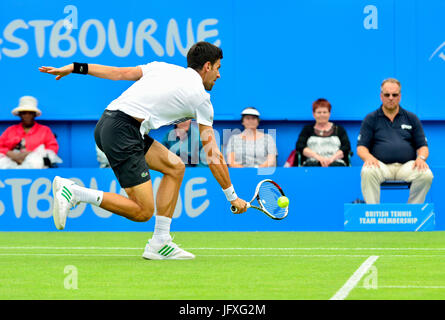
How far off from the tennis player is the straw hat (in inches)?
214

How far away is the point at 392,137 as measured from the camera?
1072 centimetres

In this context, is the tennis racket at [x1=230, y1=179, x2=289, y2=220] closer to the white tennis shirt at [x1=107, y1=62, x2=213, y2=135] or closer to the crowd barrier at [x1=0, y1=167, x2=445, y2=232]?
the white tennis shirt at [x1=107, y1=62, x2=213, y2=135]

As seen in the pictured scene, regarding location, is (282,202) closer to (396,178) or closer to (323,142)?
(396,178)

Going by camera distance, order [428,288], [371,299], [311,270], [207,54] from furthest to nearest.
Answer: [207,54]
[311,270]
[428,288]
[371,299]

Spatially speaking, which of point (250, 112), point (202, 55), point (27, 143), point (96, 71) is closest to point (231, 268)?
point (202, 55)

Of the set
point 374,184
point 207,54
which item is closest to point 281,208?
point 207,54

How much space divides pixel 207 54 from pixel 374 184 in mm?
4437

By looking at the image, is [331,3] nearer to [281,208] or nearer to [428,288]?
[281,208]

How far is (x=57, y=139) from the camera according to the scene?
41.4 feet

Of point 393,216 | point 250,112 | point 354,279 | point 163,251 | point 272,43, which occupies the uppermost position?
point 272,43

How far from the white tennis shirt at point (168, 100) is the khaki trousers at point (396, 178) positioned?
4.36m

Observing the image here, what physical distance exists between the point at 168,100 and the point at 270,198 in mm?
1193

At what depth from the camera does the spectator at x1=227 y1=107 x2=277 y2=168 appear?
1136cm

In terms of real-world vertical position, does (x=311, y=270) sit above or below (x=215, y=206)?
below
